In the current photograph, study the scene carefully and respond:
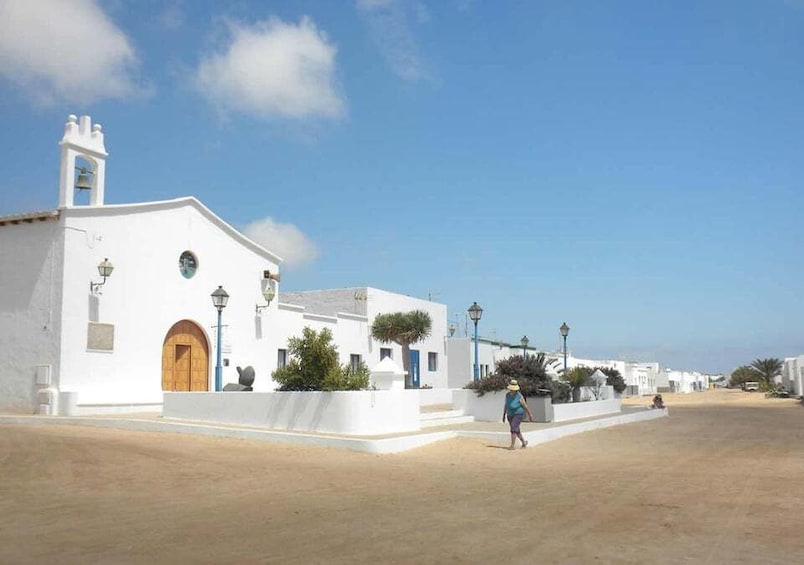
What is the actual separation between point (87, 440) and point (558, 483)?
9.48m

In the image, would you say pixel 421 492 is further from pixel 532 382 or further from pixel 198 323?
pixel 198 323

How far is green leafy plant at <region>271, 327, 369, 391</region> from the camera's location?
17844 millimetres

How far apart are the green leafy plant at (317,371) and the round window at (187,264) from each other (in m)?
7.03

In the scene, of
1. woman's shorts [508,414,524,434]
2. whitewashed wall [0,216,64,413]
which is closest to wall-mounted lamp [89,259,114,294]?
whitewashed wall [0,216,64,413]

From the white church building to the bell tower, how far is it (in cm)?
4

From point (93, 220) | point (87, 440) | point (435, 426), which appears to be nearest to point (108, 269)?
point (93, 220)

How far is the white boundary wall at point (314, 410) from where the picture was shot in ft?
55.7

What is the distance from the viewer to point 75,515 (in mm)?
8398

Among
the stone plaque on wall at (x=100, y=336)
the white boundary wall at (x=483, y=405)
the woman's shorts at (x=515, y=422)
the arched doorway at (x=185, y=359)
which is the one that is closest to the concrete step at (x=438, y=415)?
the white boundary wall at (x=483, y=405)

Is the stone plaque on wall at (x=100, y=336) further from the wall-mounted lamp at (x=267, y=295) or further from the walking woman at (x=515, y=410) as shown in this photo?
the walking woman at (x=515, y=410)

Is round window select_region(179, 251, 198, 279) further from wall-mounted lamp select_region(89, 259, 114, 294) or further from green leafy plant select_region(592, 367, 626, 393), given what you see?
green leafy plant select_region(592, 367, 626, 393)

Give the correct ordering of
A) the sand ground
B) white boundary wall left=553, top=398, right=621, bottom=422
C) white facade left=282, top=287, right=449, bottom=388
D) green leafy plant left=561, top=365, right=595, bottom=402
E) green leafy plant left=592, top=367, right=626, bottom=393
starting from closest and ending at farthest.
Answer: the sand ground, white boundary wall left=553, top=398, right=621, bottom=422, green leafy plant left=561, top=365, right=595, bottom=402, white facade left=282, top=287, right=449, bottom=388, green leafy plant left=592, top=367, right=626, bottom=393

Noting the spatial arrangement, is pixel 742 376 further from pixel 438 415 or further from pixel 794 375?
pixel 438 415

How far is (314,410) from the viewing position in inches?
685
